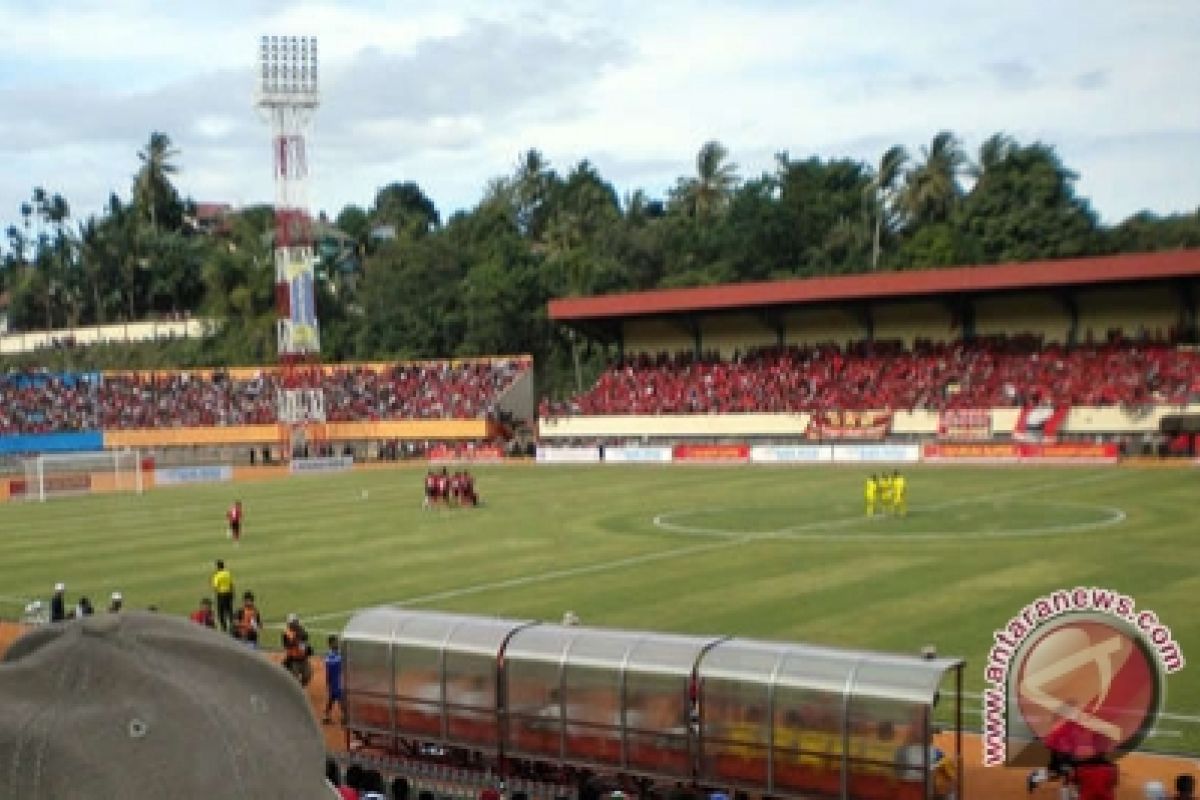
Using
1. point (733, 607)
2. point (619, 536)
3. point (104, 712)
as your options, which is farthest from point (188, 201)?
point (104, 712)

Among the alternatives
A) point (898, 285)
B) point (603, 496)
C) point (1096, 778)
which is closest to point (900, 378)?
point (898, 285)

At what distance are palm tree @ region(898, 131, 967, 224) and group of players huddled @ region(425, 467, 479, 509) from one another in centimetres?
6272

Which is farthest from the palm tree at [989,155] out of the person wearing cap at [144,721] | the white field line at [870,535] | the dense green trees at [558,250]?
the person wearing cap at [144,721]

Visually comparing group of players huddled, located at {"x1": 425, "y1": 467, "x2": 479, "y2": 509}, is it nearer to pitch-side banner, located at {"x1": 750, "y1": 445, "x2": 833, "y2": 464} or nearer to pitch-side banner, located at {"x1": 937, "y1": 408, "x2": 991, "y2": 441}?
pitch-side banner, located at {"x1": 750, "y1": 445, "x2": 833, "y2": 464}

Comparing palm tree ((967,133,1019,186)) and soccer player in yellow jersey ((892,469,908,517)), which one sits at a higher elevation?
palm tree ((967,133,1019,186))

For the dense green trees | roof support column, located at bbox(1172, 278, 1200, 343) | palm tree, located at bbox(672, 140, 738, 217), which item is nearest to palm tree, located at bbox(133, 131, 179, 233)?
the dense green trees

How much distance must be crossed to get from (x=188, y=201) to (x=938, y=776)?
4969 inches

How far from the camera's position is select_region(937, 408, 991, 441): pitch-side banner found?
6197 cm

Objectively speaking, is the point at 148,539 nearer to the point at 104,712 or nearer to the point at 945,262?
the point at 104,712

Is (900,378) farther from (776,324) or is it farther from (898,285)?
(776,324)

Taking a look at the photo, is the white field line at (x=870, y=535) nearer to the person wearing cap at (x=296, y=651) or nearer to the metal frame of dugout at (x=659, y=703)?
the metal frame of dugout at (x=659, y=703)

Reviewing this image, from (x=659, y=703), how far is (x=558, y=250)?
3843 inches

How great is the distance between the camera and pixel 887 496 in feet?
136

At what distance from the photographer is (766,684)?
14.7 metres
